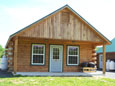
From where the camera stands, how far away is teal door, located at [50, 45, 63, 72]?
1709 cm

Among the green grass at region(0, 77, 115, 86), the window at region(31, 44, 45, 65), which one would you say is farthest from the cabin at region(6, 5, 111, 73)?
the green grass at region(0, 77, 115, 86)

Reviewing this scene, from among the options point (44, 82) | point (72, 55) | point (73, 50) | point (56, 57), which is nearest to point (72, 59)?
point (72, 55)

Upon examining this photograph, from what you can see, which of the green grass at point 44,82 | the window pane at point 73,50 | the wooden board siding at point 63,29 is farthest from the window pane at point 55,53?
the green grass at point 44,82

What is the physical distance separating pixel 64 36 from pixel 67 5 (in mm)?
2705

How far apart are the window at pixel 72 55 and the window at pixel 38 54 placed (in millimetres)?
2514

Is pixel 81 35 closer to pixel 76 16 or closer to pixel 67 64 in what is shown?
pixel 76 16

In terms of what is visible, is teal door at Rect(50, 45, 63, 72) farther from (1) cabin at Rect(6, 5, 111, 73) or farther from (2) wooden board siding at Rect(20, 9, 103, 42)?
(2) wooden board siding at Rect(20, 9, 103, 42)

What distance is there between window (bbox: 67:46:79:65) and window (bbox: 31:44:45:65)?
8.25ft

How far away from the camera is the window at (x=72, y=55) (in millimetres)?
17688

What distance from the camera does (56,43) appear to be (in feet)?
56.6

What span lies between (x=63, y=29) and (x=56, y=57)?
10.9ft

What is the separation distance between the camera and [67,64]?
57.5ft

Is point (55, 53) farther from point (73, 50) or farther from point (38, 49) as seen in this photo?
point (73, 50)

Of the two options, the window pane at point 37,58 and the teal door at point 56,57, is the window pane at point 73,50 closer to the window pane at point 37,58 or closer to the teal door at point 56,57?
the teal door at point 56,57
